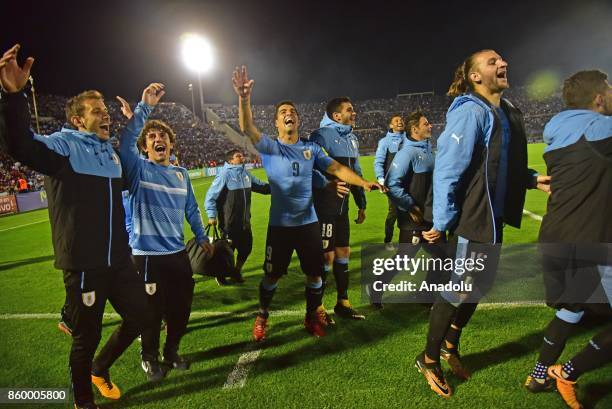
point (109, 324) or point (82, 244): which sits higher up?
point (82, 244)

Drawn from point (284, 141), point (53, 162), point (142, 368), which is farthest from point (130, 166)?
point (142, 368)

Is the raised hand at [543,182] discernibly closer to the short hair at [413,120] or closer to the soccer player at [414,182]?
the soccer player at [414,182]

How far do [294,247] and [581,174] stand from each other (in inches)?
98.9

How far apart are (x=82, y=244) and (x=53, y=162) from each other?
1.98 feet

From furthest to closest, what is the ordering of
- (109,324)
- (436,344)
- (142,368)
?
(109,324) → (142,368) → (436,344)

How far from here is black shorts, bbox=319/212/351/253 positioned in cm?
463

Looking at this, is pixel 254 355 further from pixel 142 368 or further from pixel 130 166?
pixel 130 166

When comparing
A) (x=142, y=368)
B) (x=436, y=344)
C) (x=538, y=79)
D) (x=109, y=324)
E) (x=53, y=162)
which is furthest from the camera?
(x=538, y=79)

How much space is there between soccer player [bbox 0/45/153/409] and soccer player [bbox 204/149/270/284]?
305 centimetres

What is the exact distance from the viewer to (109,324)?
4832 mm

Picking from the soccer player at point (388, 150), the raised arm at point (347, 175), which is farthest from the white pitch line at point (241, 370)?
the soccer player at point (388, 150)

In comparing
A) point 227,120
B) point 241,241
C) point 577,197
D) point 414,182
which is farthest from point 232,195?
point 227,120

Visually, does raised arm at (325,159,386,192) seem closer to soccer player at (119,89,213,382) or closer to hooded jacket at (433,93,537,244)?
hooded jacket at (433,93,537,244)

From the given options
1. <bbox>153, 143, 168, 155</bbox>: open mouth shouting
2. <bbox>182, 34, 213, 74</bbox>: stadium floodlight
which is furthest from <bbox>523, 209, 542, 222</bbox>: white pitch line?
<bbox>182, 34, 213, 74</bbox>: stadium floodlight
